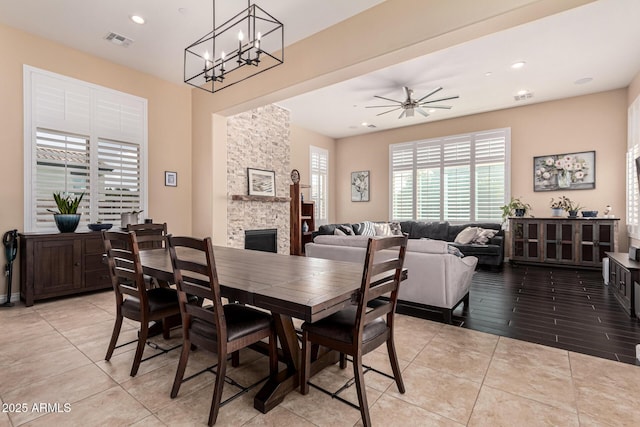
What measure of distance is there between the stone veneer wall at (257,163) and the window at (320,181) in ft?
6.06

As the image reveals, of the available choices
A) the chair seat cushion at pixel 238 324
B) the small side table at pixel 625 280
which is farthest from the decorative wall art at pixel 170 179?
the small side table at pixel 625 280

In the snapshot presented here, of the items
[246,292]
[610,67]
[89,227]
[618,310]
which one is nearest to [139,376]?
[246,292]

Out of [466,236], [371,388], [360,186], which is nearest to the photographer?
[371,388]

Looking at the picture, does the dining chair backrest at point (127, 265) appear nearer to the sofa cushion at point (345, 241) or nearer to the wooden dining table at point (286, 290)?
the wooden dining table at point (286, 290)

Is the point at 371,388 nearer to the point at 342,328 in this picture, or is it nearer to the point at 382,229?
the point at 342,328

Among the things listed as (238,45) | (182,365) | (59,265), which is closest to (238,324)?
(182,365)

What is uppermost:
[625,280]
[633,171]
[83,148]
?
[83,148]

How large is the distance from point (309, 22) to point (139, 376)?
378 cm

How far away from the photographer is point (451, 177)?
298 inches

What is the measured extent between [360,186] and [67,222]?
680 cm

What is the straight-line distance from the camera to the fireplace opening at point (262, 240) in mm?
5938

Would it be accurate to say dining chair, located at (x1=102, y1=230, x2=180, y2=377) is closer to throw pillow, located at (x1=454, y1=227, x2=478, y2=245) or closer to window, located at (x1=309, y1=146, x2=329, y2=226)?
throw pillow, located at (x1=454, y1=227, x2=478, y2=245)

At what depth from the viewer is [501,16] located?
2.56 meters

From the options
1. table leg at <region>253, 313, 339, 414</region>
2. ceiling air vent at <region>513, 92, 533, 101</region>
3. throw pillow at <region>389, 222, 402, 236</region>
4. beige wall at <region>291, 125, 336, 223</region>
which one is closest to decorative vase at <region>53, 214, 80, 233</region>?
table leg at <region>253, 313, 339, 414</region>
